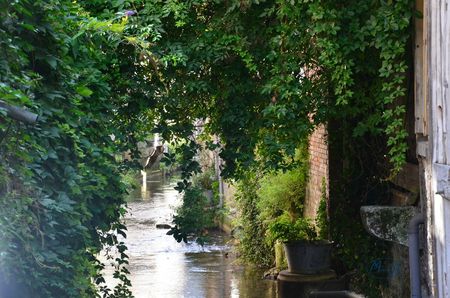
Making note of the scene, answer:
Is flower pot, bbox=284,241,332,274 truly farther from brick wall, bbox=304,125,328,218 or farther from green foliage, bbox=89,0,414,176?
green foliage, bbox=89,0,414,176

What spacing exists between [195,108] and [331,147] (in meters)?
3.54

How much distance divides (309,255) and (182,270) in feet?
11.9

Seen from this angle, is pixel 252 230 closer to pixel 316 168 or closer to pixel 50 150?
pixel 316 168

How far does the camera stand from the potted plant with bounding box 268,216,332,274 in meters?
13.7

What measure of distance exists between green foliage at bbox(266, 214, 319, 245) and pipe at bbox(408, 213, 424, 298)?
6.28 m

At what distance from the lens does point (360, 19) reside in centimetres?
824

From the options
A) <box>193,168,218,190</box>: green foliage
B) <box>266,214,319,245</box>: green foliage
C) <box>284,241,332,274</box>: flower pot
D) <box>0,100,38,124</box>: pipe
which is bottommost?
<box>284,241,332,274</box>: flower pot

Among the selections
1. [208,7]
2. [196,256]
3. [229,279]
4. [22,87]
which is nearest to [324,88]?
[208,7]

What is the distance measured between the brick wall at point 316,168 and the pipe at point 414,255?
5650mm

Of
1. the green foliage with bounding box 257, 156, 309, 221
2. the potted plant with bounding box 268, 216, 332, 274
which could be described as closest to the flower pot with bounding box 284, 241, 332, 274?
the potted plant with bounding box 268, 216, 332, 274

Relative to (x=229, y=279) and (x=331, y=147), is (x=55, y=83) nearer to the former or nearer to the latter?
(x=331, y=147)

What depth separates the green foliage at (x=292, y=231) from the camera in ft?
46.5

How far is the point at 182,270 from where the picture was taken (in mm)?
16578

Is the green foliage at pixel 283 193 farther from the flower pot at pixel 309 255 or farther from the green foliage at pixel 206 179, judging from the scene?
the green foliage at pixel 206 179
